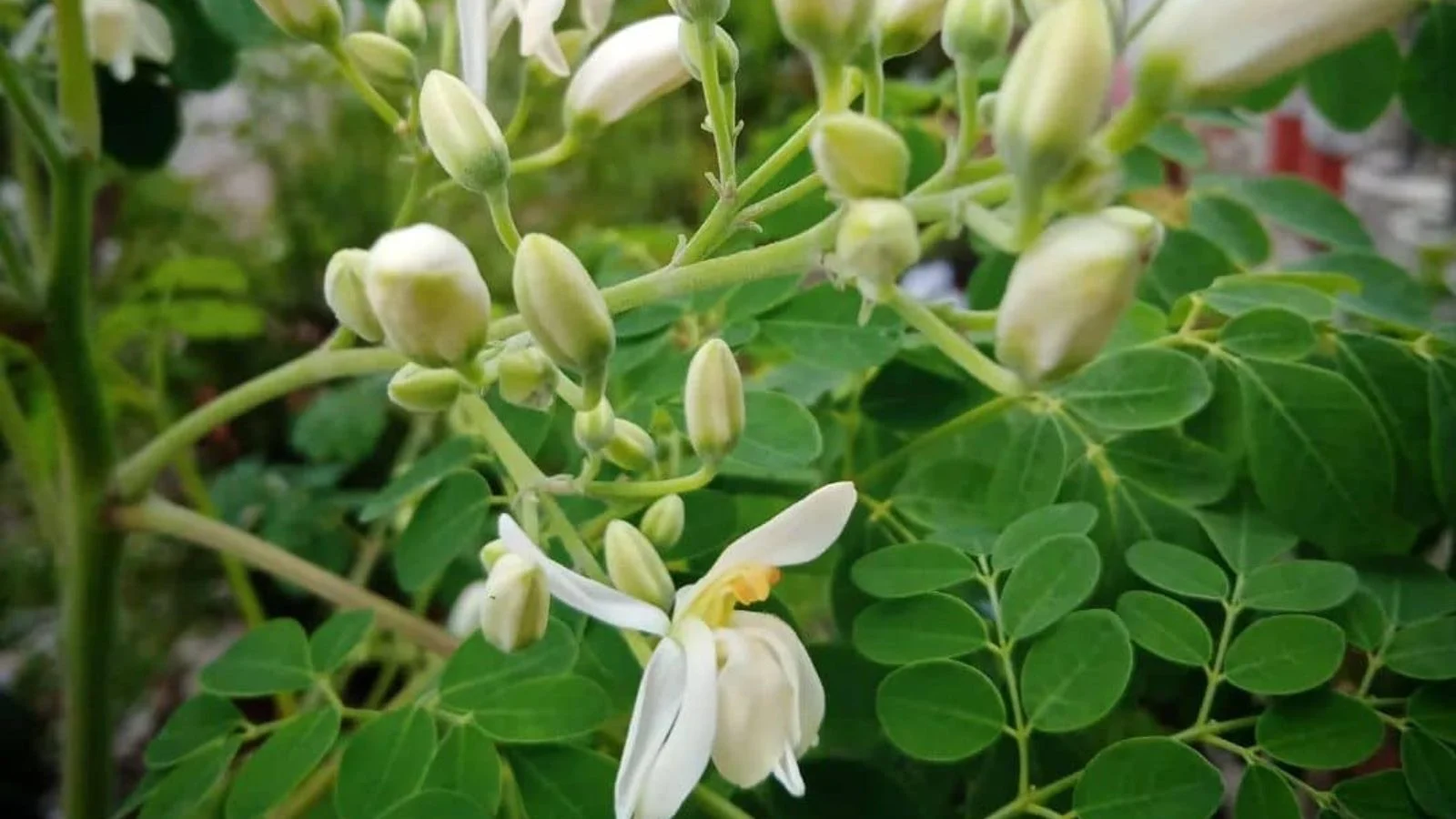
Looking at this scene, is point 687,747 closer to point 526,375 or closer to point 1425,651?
point 526,375

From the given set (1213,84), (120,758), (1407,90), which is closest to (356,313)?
(1213,84)

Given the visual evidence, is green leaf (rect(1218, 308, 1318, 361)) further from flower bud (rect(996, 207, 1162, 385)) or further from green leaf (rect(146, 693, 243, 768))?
green leaf (rect(146, 693, 243, 768))

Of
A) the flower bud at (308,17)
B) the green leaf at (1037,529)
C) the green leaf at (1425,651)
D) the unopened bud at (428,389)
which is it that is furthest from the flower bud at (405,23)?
the green leaf at (1425,651)

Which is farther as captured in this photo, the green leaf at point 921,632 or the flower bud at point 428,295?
the green leaf at point 921,632

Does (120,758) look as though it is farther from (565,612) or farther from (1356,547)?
(1356,547)

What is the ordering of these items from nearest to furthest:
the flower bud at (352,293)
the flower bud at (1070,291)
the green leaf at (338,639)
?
the flower bud at (1070,291)
the flower bud at (352,293)
the green leaf at (338,639)

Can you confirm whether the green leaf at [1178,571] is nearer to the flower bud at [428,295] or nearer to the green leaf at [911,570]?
the green leaf at [911,570]
